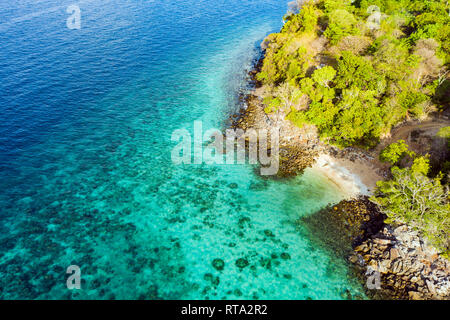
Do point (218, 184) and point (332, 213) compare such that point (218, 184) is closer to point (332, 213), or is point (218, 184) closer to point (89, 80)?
point (332, 213)

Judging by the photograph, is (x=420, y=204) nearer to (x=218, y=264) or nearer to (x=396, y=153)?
(x=396, y=153)

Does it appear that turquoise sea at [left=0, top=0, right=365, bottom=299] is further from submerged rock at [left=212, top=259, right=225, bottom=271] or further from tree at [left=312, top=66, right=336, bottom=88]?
tree at [left=312, top=66, right=336, bottom=88]

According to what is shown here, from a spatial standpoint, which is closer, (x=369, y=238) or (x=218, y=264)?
(x=218, y=264)

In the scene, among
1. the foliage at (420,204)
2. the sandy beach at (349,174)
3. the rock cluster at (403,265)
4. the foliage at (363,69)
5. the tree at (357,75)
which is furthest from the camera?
the tree at (357,75)

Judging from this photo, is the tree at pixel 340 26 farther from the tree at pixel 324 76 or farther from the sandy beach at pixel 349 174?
the sandy beach at pixel 349 174

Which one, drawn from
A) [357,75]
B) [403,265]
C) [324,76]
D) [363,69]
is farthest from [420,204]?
[324,76]

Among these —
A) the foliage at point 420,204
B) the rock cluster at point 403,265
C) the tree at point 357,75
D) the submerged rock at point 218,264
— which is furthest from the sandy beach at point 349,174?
the submerged rock at point 218,264

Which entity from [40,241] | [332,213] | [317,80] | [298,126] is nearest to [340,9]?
[317,80]
